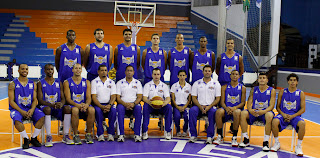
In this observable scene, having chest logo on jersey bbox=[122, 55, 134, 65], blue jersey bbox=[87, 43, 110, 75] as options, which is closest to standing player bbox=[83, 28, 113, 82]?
blue jersey bbox=[87, 43, 110, 75]

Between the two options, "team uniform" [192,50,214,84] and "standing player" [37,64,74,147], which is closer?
"standing player" [37,64,74,147]

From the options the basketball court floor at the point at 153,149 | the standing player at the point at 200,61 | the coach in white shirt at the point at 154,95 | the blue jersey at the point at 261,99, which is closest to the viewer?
the basketball court floor at the point at 153,149

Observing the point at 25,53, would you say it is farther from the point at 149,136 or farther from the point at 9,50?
the point at 149,136

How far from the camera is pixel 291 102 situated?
17.7ft

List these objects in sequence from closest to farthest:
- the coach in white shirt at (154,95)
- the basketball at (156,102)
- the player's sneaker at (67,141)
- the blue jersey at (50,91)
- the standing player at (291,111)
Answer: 1. the standing player at (291,111)
2. the player's sneaker at (67,141)
3. the blue jersey at (50,91)
4. the basketball at (156,102)
5. the coach in white shirt at (154,95)

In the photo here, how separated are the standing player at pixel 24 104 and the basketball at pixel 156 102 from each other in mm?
1811

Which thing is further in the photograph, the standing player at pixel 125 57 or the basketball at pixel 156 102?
the standing player at pixel 125 57

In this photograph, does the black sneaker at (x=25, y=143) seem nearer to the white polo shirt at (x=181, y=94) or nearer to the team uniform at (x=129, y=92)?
the team uniform at (x=129, y=92)

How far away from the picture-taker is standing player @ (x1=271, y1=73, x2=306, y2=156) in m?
5.13

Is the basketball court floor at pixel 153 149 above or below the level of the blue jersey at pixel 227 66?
below

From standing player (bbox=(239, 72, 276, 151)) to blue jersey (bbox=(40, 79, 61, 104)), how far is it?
3095 millimetres

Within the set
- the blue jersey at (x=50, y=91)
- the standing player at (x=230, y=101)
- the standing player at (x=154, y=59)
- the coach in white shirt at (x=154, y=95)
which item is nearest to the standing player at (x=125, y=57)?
the standing player at (x=154, y=59)

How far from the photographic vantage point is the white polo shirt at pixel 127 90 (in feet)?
19.1

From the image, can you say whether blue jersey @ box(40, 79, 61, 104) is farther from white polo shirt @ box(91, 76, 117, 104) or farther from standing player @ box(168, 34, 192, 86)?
standing player @ box(168, 34, 192, 86)
